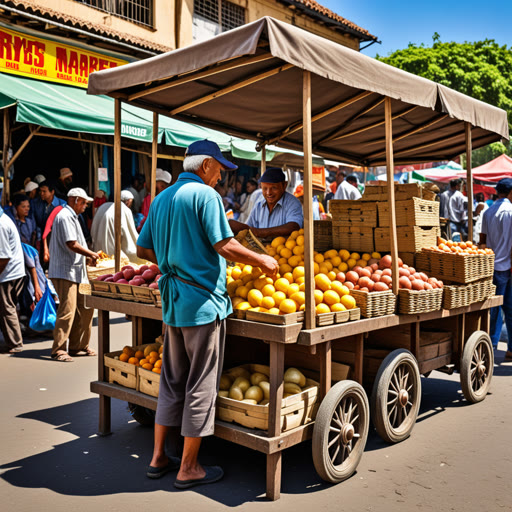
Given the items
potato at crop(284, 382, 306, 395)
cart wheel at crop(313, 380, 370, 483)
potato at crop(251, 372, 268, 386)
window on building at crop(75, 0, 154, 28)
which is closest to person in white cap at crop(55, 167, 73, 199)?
window on building at crop(75, 0, 154, 28)

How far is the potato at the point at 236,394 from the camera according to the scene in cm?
377

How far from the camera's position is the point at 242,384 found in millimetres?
3877

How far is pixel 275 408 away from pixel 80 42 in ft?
35.3

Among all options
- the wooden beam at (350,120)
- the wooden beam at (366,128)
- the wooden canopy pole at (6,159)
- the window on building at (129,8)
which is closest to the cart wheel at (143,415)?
the wooden beam at (350,120)

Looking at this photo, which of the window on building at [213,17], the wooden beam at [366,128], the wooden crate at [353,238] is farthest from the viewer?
the window on building at [213,17]

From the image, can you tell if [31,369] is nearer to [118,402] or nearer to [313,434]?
[118,402]

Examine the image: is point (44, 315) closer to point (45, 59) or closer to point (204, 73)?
point (204, 73)

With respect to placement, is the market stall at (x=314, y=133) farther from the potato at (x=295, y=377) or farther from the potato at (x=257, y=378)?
the potato at (x=257, y=378)

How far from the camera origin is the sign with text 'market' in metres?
10.5

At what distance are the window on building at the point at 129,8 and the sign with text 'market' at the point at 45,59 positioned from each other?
5.23 feet

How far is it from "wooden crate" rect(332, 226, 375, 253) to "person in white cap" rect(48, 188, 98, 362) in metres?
3.10

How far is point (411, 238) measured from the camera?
4902 millimetres

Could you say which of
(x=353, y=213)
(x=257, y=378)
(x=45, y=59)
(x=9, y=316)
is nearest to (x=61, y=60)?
(x=45, y=59)

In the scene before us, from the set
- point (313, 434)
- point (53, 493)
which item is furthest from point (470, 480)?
point (53, 493)
